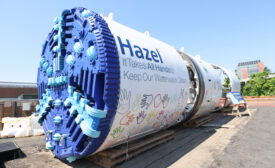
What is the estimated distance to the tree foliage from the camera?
1087 inches

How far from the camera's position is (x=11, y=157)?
194 inches

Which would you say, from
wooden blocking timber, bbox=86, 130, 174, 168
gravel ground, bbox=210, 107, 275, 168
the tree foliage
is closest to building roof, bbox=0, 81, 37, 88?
wooden blocking timber, bbox=86, 130, 174, 168

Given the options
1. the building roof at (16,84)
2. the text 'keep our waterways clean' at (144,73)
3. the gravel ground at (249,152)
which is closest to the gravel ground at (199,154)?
the gravel ground at (249,152)

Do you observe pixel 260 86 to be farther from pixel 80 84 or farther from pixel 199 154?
pixel 80 84

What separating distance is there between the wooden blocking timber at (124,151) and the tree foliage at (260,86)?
98.2ft

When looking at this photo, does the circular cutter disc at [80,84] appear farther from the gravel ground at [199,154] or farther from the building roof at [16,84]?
the building roof at [16,84]

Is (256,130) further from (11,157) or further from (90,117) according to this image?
(11,157)

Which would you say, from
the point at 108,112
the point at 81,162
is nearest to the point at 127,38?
the point at 108,112

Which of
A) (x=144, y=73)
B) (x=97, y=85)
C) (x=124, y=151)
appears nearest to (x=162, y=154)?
(x=124, y=151)

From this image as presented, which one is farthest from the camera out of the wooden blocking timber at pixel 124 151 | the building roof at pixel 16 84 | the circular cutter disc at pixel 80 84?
the building roof at pixel 16 84

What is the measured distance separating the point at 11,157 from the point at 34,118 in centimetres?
366

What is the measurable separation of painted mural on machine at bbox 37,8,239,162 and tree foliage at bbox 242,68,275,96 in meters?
30.2

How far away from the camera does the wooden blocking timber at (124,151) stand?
401 cm

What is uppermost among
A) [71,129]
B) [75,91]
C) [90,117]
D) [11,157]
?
[75,91]
